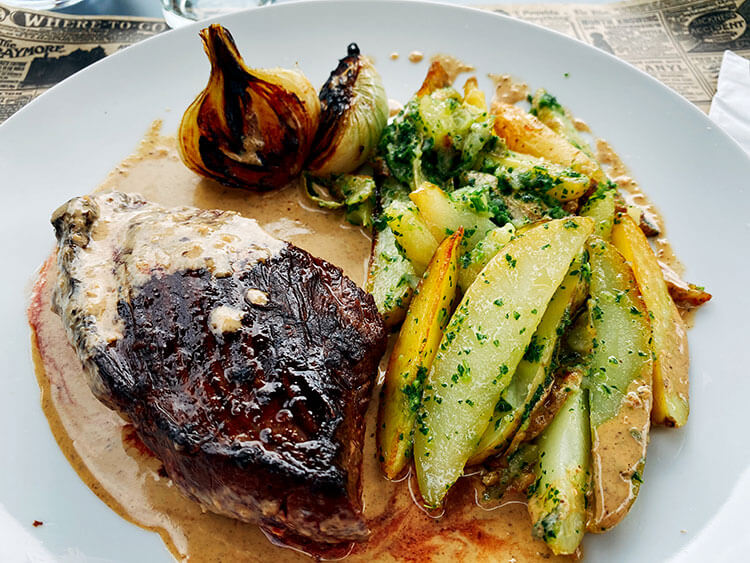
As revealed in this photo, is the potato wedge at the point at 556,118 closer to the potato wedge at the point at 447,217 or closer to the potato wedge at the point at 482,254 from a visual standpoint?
the potato wedge at the point at 447,217

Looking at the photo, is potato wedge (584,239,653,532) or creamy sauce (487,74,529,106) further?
creamy sauce (487,74,529,106)

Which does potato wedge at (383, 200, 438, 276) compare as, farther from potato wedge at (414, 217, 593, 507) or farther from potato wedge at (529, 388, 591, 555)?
potato wedge at (529, 388, 591, 555)

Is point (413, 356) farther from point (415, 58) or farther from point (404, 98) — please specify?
point (415, 58)

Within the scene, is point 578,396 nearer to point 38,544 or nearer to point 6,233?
point 38,544

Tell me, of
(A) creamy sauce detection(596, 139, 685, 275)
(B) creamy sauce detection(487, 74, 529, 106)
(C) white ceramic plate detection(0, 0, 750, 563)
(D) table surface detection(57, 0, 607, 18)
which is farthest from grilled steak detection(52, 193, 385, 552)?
(D) table surface detection(57, 0, 607, 18)

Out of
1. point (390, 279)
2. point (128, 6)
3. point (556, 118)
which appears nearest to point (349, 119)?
point (390, 279)

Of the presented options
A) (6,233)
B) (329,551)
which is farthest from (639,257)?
(6,233)
